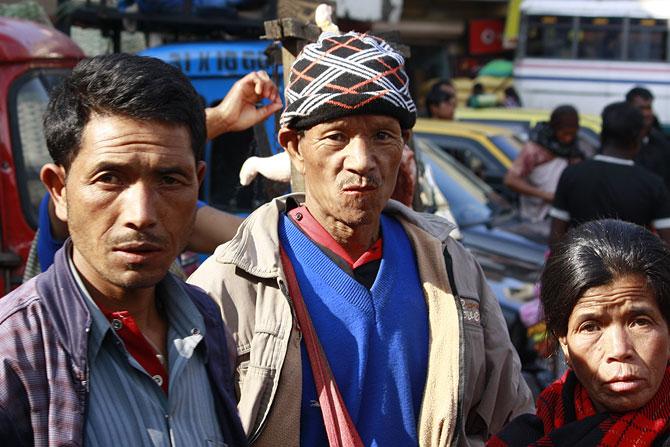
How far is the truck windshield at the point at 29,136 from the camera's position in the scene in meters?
5.05

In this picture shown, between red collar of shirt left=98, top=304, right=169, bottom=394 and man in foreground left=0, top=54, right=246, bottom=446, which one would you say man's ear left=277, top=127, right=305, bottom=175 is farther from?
red collar of shirt left=98, top=304, right=169, bottom=394

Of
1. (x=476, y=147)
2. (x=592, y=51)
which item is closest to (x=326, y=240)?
(x=476, y=147)

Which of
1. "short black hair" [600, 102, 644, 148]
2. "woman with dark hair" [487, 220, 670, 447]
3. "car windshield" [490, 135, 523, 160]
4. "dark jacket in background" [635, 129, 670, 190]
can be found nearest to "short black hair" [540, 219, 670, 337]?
"woman with dark hair" [487, 220, 670, 447]

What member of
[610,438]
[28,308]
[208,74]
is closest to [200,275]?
[28,308]

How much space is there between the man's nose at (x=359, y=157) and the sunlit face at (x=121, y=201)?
2.12ft

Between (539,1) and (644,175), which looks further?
(539,1)

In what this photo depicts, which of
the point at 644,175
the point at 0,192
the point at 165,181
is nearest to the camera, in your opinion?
the point at 165,181

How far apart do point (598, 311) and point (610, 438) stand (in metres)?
0.26

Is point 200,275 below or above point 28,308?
below

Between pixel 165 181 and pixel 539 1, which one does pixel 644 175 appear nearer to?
pixel 165 181

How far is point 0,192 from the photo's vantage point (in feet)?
16.4

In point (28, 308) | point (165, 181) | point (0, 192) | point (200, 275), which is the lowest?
point (0, 192)

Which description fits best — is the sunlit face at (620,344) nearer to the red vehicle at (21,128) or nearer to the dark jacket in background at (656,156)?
the red vehicle at (21,128)

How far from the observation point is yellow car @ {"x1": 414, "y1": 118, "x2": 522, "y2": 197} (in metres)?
8.94
